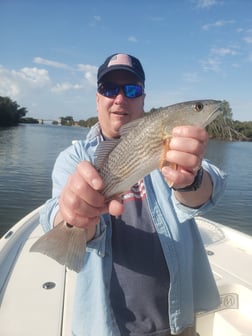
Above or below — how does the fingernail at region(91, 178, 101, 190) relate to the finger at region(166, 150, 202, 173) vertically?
below

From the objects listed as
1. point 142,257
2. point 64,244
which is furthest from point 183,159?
point 142,257

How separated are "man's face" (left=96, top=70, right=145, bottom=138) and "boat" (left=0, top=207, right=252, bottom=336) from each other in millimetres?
2161

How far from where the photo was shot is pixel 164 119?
2.12m

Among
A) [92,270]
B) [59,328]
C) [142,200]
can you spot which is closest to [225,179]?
[142,200]

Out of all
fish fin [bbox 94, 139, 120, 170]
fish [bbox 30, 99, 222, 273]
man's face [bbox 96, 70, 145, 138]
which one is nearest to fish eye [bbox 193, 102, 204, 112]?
fish [bbox 30, 99, 222, 273]

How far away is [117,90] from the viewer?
294 cm

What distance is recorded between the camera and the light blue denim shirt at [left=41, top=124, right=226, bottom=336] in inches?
96.7

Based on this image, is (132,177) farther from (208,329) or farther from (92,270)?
(208,329)

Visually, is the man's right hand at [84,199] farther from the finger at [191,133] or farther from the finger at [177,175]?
the finger at [191,133]

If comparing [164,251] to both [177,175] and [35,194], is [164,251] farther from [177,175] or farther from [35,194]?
[35,194]

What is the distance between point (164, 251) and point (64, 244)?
870mm

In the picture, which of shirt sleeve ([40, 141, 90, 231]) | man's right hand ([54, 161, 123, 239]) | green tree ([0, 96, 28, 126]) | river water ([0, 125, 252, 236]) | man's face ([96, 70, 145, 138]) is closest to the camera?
man's right hand ([54, 161, 123, 239])

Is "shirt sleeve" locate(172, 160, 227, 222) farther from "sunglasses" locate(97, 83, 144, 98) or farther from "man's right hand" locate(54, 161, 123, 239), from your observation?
"sunglasses" locate(97, 83, 144, 98)

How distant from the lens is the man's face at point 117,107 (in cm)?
292
